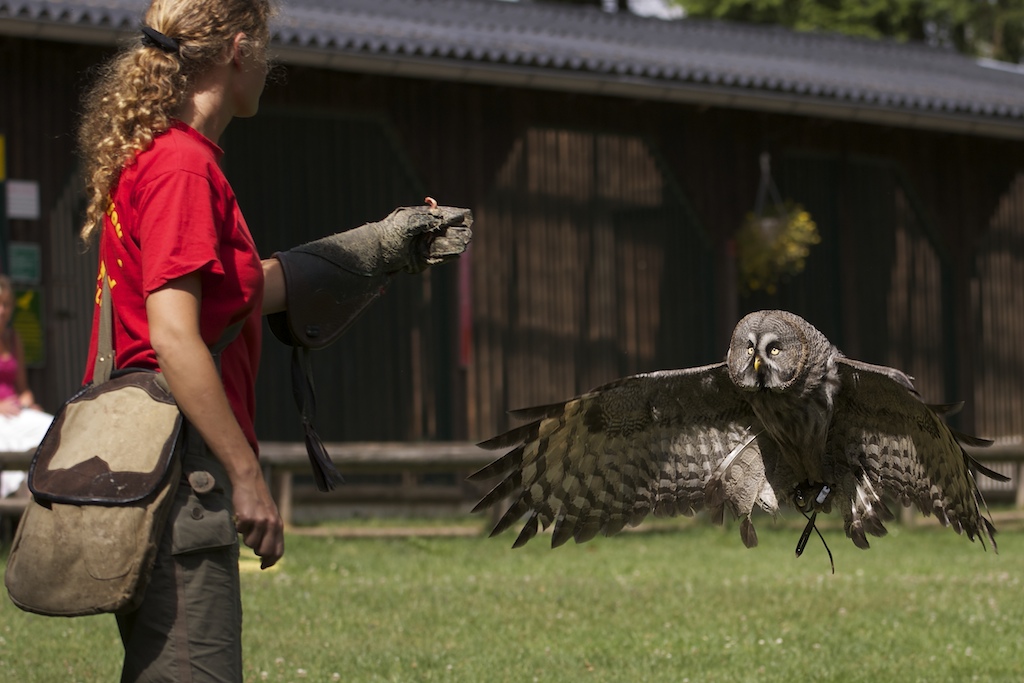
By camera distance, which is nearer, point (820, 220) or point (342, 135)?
point (342, 135)

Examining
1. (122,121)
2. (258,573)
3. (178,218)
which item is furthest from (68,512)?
(258,573)

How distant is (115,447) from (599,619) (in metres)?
4.71

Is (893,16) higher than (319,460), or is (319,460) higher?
(319,460)

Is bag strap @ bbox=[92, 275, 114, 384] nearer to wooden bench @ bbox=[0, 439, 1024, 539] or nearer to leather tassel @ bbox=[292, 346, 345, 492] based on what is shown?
leather tassel @ bbox=[292, 346, 345, 492]

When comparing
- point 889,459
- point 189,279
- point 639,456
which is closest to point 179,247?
point 189,279

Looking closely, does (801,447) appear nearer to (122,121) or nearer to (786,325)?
(786,325)

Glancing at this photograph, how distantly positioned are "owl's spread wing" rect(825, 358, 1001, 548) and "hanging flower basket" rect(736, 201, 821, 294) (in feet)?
26.7

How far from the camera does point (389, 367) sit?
42.2ft

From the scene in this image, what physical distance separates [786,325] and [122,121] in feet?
8.38

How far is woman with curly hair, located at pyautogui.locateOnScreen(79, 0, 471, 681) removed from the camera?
2.97m

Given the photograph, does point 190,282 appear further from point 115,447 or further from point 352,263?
point 352,263

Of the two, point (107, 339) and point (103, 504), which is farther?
point (107, 339)

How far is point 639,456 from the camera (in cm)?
543

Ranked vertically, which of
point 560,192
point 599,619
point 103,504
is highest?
point 103,504
